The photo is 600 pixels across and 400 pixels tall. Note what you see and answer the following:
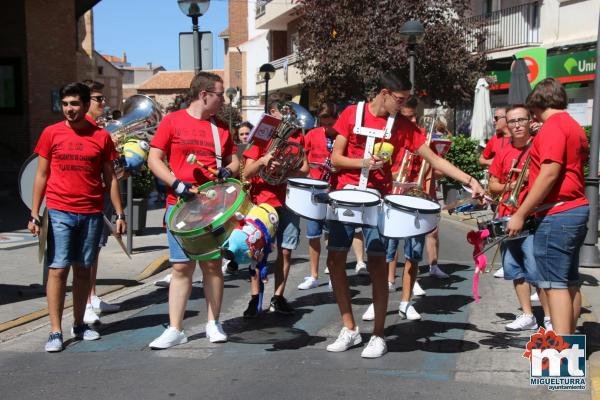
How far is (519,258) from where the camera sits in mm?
5566

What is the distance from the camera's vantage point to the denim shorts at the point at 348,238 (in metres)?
5.34

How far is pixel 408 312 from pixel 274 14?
34653 millimetres

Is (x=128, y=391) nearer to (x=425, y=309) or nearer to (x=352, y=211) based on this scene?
(x=352, y=211)

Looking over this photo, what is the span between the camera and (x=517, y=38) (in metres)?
22.5

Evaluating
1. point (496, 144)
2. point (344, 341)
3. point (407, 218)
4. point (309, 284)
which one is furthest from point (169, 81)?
point (407, 218)

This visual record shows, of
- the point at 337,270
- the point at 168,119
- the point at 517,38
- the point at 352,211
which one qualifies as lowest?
the point at 337,270

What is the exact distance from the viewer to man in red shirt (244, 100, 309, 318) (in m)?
6.40

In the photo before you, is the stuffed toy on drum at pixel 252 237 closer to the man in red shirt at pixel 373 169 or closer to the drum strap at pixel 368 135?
the man in red shirt at pixel 373 169

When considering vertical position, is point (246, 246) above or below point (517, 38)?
below

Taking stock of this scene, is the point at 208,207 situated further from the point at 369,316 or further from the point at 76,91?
the point at 369,316

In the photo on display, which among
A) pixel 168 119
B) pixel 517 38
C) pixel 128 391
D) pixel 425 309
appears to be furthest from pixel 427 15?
pixel 128 391

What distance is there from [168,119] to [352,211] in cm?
159

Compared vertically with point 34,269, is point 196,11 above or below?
above

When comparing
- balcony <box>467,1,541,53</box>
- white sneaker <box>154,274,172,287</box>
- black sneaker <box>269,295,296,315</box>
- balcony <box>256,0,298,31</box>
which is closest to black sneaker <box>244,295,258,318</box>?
black sneaker <box>269,295,296,315</box>
